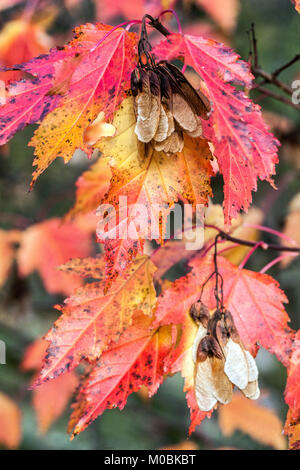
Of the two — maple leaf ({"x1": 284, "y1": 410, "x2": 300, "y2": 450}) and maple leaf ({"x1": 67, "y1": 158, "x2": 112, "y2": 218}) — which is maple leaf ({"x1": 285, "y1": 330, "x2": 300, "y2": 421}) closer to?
maple leaf ({"x1": 284, "y1": 410, "x2": 300, "y2": 450})

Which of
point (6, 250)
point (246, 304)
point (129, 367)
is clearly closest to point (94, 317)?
point (129, 367)

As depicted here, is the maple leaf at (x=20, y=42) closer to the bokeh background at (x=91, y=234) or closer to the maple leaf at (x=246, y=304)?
the bokeh background at (x=91, y=234)

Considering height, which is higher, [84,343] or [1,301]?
[84,343]

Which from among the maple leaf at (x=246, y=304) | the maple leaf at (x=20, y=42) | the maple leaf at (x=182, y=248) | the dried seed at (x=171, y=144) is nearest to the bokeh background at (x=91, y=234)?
the maple leaf at (x=20, y=42)

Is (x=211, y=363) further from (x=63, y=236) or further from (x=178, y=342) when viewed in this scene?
(x=63, y=236)

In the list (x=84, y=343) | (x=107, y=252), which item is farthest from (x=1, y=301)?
(x=107, y=252)

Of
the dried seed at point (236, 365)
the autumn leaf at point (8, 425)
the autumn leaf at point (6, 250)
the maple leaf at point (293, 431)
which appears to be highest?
the dried seed at point (236, 365)

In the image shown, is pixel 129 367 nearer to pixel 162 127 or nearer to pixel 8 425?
pixel 162 127

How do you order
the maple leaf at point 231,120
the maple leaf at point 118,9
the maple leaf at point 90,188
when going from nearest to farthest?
the maple leaf at point 231,120
the maple leaf at point 90,188
the maple leaf at point 118,9
